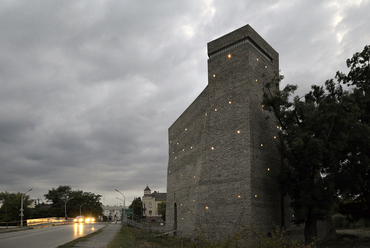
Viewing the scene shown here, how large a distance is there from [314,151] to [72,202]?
87.0m

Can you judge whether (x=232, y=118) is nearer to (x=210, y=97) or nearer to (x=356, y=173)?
(x=210, y=97)

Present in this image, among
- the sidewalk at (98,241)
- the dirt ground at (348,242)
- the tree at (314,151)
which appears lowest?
the dirt ground at (348,242)

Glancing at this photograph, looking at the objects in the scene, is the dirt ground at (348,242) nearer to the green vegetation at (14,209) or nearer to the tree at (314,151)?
the tree at (314,151)

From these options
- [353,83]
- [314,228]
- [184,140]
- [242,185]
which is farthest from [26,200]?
[353,83]

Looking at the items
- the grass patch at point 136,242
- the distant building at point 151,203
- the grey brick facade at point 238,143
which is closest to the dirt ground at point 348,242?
the grey brick facade at point 238,143

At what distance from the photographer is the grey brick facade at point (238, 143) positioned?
2470 cm

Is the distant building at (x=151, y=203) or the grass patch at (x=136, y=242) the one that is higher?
the grass patch at (x=136, y=242)

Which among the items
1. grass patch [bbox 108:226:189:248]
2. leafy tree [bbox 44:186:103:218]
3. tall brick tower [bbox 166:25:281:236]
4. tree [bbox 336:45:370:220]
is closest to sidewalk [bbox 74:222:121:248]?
grass patch [bbox 108:226:189:248]

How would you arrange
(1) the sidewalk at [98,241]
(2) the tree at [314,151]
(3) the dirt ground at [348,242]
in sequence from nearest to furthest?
(1) the sidewalk at [98,241], (2) the tree at [314,151], (3) the dirt ground at [348,242]

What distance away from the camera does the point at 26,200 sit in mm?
61250

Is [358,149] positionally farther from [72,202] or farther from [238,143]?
[72,202]

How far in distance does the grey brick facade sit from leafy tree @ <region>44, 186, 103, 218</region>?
67688 mm

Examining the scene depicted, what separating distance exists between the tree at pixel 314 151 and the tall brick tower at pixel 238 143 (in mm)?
2855

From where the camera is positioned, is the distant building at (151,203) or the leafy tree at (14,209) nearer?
the leafy tree at (14,209)
